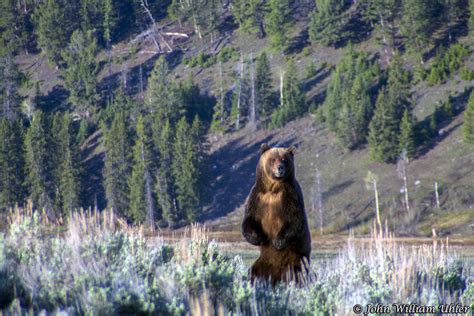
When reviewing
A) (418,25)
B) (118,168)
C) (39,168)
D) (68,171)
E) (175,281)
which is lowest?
(175,281)

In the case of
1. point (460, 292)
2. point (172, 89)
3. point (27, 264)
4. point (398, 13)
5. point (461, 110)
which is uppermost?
point (398, 13)

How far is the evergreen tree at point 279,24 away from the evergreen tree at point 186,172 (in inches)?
1094

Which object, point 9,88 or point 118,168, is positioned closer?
point 118,168

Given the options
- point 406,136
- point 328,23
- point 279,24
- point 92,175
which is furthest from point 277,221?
point 279,24

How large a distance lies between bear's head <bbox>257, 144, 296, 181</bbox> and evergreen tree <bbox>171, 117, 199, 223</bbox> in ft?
190

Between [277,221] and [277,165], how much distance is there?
80cm

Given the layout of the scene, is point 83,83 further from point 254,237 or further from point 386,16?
point 254,237

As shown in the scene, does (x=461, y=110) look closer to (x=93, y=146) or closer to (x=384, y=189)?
(x=384, y=189)

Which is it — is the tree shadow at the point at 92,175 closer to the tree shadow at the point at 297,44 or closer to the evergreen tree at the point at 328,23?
the tree shadow at the point at 297,44

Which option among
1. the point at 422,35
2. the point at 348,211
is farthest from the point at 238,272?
the point at 422,35

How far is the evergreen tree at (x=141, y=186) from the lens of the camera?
7062cm

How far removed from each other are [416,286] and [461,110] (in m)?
65.1

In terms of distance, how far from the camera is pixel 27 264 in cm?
1127

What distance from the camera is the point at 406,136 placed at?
68438 millimetres
